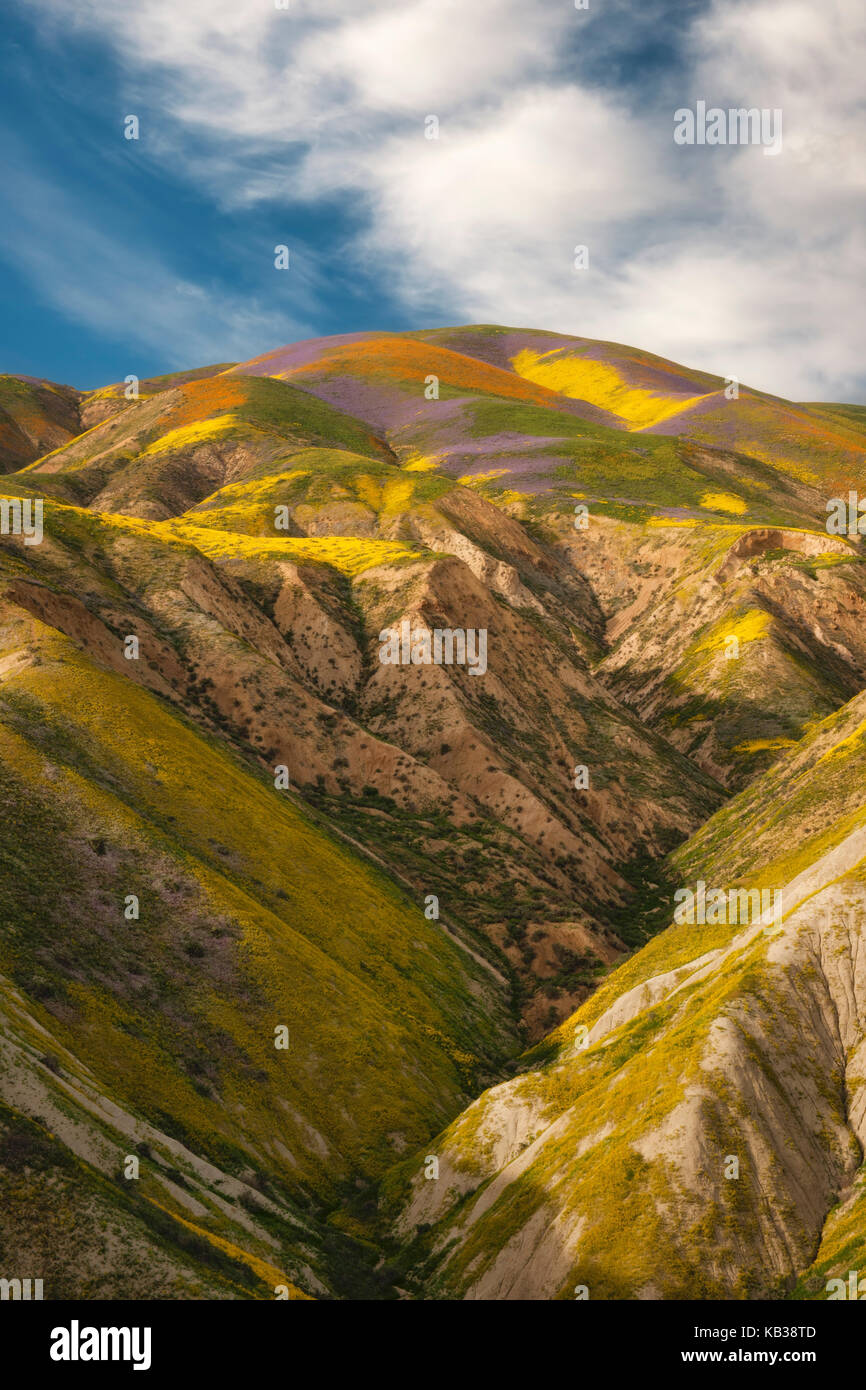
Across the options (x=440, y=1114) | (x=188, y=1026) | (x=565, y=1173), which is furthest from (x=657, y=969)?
(x=188, y=1026)

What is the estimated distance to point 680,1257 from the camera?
27422mm

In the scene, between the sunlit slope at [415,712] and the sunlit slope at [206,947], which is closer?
the sunlit slope at [206,947]

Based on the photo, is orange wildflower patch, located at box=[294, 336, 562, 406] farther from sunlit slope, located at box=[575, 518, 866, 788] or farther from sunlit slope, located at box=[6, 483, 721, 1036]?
sunlit slope, located at box=[6, 483, 721, 1036]

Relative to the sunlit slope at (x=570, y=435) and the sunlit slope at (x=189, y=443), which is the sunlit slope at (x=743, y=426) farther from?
the sunlit slope at (x=189, y=443)

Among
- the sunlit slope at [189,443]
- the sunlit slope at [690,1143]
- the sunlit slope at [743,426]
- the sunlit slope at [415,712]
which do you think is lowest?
the sunlit slope at [690,1143]

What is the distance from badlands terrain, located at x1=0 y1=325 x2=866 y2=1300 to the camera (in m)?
28.9

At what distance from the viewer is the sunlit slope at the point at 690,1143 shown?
2769 centimetres

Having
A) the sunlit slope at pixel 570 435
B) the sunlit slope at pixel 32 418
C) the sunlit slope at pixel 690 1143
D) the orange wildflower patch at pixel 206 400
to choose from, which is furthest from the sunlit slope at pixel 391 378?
the sunlit slope at pixel 690 1143

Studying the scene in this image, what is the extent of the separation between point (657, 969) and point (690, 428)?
132219mm

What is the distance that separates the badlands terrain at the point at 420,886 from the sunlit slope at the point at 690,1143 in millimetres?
121

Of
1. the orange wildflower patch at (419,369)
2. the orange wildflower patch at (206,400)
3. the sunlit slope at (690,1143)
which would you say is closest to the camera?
the sunlit slope at (690,1143)

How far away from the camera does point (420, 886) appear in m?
63.4

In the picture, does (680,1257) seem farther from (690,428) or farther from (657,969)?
(690,428)

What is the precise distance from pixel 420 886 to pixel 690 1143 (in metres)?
34.9
